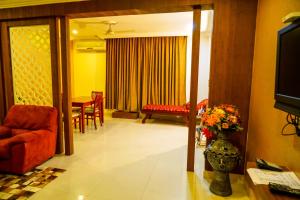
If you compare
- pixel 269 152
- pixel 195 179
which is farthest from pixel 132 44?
pixel 269 152

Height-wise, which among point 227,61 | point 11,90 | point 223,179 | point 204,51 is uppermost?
point 204,51

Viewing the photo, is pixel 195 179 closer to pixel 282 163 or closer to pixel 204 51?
pixel 282 163

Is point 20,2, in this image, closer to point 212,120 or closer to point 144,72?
point 212,120

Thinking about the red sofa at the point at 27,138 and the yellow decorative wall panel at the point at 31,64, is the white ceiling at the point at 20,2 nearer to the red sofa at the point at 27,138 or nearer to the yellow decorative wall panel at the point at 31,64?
the yellow decorative wall panel at the point at 31,64

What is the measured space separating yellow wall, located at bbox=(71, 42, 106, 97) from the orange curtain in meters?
0.68

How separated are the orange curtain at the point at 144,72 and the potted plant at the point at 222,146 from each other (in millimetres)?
3549

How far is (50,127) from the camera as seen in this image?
3.00 meters

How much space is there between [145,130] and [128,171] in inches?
81.3

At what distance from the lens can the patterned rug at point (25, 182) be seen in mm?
2165

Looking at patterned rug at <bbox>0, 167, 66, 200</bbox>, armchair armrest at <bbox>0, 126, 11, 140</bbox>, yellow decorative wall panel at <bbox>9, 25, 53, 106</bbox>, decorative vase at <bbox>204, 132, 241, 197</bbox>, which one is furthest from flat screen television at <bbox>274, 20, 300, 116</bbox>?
armchair armrest at <bbox>0, 126, 11, 140</bbox>

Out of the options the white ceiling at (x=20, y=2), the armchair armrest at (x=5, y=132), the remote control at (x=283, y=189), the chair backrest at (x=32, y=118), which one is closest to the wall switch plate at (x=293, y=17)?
the remote control at (x=283, y=189)

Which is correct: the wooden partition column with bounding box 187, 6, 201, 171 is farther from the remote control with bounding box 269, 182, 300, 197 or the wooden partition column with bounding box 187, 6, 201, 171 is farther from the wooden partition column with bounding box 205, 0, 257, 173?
the remote control with bounding box 269, 182, 300, 197

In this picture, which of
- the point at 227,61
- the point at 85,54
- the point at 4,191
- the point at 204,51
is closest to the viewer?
the point at 4,191

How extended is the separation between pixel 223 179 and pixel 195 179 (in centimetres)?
42
